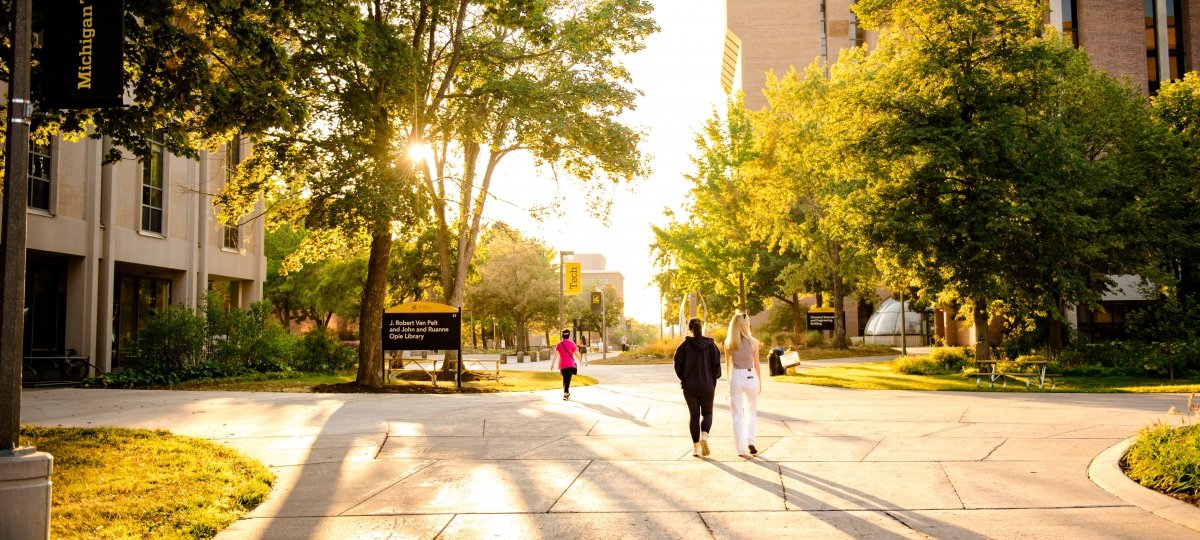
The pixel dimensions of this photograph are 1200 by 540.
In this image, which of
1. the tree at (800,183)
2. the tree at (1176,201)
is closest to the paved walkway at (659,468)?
the tree at (1176,201)

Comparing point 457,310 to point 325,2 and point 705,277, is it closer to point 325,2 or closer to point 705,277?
point 325,2

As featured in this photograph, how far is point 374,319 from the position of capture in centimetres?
2077

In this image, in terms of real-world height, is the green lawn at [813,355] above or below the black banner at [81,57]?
below

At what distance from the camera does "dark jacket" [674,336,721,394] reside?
10102mm

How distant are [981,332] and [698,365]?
1874 centimetres

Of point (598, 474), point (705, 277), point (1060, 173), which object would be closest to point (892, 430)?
point (598, 474)

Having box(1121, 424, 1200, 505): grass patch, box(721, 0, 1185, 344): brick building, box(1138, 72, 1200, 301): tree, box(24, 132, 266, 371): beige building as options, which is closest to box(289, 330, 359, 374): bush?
box(24, 132, 266, 371): beige building

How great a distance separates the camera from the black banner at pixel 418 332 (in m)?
21.4

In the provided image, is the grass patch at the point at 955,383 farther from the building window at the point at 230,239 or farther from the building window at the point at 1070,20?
the building window at the point at 1070,20

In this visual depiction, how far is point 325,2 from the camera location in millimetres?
11688

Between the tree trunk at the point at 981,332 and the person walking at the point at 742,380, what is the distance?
55.6 feet

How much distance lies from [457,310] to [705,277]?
27.9 metres

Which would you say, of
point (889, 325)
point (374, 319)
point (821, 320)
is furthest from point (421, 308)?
point (889, 325)

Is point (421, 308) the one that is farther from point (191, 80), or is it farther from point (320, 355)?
point (191, 80)
